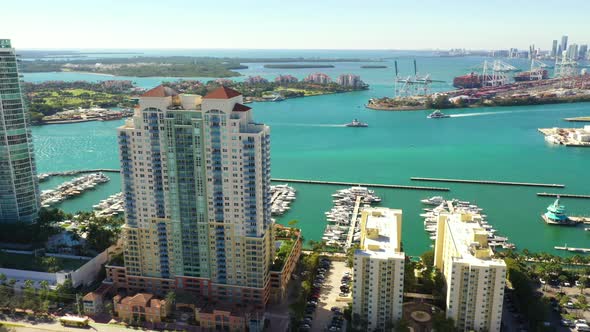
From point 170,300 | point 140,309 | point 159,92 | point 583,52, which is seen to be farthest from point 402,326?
point 583,52

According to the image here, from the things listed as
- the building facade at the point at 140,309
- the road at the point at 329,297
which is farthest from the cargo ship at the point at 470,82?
the building facade at the point at 140,309

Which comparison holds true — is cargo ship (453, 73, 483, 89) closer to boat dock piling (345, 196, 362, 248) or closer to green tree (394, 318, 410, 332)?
boat dock piling (345, 196, 362, 248)

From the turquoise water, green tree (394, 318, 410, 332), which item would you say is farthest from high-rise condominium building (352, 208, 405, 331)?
the turquoise water

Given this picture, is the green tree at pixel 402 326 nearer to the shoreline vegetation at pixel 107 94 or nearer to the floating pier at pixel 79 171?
the floating pier at pixel 79 171

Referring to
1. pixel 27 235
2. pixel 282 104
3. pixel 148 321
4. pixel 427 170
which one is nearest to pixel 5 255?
pixel 27 235

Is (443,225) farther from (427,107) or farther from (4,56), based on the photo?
(427,107)
